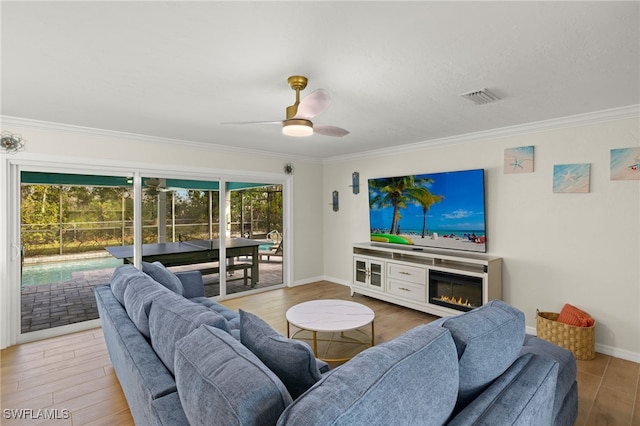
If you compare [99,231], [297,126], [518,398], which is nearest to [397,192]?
[297,126]

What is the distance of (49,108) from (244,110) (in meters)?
1.77

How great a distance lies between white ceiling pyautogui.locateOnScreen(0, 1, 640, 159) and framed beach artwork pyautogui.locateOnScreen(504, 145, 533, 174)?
1.34ft

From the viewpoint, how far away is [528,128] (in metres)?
3.55

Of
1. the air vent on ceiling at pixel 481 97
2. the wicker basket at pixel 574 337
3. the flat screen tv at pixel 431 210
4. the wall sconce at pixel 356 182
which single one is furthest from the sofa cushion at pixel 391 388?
the wall sconce at pixel 356 182

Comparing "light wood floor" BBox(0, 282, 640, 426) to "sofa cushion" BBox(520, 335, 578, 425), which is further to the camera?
"light wood floor" BBox(0, 282, 640, 426)

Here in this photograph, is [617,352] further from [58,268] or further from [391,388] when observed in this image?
[58,268]

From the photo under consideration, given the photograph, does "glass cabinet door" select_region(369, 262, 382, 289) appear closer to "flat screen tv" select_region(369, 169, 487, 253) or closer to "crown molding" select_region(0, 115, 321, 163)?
"flat screen tv" select_region(369, 169, 487, 253)

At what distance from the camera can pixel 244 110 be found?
3047mm

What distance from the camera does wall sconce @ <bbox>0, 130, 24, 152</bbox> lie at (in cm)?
323

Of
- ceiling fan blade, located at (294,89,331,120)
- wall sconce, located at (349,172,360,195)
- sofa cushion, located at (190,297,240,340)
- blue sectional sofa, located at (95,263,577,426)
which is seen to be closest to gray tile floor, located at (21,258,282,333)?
sofa cushion, located at (190,297,240,340)

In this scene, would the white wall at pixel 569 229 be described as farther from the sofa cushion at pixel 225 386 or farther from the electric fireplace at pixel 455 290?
the sofa cushion at pixel 225 386

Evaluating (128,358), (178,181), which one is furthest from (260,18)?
(178,181)

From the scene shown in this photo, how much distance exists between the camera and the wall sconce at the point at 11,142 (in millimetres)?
3231

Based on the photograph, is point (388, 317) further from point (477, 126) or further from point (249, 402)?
point (249, 402)
